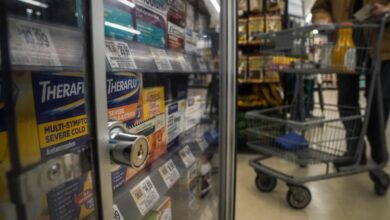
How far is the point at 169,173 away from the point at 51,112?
485mm

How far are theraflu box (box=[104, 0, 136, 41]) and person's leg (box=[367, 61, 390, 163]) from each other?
64.8 inches

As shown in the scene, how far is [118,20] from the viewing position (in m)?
0.66

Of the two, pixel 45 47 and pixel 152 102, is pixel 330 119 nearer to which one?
pixel 152 102

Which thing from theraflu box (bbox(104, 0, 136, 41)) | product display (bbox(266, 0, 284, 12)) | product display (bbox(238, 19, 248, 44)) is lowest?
theraflu box (bbox(104, 0, 136, 41))

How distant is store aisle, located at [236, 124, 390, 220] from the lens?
1537 millimetres

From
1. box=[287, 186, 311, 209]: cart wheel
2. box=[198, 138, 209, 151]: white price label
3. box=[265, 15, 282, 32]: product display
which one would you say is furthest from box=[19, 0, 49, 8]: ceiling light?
box=[265, 15, 282, 32]: product display

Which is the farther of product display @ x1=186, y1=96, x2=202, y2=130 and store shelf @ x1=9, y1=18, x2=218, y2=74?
product display @ x1=186, y1=96, x2=202, y2=130

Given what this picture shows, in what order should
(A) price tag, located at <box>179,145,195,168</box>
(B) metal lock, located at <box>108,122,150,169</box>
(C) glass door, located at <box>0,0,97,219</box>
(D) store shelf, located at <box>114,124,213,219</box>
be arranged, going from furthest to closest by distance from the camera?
1. (A) price tag, located at <box>179,145,195,168</box>
2. (D) store shelf, located at <box>114,124,213,219</box>
3. (B) metal lock, located at <box>108,122,150,169</box>
4. (C) glass door, located at <box>0,0,97,219</box>

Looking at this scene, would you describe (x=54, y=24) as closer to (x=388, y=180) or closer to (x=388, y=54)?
(x=388, y=54)

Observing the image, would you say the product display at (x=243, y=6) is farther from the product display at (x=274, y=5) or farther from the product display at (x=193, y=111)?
the product display at (x=193, y=111)

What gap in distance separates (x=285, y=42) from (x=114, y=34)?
1430 mm

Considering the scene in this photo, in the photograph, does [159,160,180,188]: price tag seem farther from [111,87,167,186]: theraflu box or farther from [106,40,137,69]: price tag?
[106,40,137,69]: price tag

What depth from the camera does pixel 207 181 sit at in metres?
1.41

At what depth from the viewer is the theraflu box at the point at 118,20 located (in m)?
0.61
